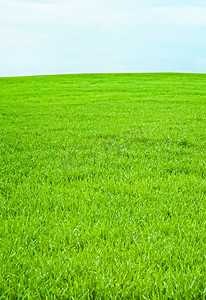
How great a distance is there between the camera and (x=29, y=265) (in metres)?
2.77

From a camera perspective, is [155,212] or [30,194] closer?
[155,212]

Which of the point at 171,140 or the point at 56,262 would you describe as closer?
the point at 56,262

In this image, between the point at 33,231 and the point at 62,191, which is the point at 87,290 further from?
the point at 62,191

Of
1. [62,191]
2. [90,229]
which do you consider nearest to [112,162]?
[62,191]

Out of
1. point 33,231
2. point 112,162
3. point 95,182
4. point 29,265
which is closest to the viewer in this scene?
point 29,265

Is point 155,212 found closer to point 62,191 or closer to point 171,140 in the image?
point 62,191

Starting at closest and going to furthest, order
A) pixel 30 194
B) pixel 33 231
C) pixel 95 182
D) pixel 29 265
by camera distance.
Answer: pixel 29 265
pixel 33 231
pixel 30 194
pixel 95 182

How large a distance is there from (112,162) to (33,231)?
2.93m

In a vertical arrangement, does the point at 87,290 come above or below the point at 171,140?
below

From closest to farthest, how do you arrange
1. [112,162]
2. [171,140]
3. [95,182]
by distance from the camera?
[95,182]
[112,162]
[171,140]

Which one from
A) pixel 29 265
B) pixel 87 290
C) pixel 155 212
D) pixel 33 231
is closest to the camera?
pixel 87 290

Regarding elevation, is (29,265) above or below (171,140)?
below

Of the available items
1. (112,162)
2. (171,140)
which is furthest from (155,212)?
(171,140)

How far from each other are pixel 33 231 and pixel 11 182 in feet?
6.04
